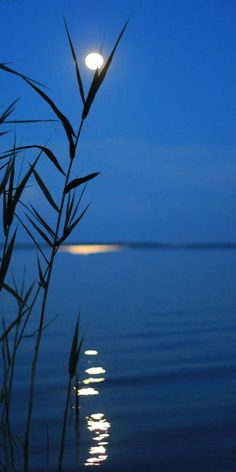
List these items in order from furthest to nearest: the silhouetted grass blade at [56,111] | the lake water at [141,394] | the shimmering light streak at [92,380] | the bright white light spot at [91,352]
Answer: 1. the bright white light spot at [91,352]
2. the shimmering light streak at [92,380]
3. the lake water at [141,394]
4. the silhouetted grass blade at [56,111]

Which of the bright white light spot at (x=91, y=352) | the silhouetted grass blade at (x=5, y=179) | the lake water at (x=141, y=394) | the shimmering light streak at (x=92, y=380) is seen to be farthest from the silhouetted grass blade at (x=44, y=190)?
the bright white light spot at (x=91, y=352)

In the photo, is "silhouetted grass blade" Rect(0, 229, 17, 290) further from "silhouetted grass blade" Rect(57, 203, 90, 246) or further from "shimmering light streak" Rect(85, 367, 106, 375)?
"shimmering light streak" Rect(85, 367, 106, 375)

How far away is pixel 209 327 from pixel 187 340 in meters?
1.95

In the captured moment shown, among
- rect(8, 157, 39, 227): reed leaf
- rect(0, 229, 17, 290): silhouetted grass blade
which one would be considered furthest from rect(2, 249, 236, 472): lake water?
rect(8, 157, 39, 227): reed leaf

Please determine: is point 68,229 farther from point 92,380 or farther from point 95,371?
point 95,371

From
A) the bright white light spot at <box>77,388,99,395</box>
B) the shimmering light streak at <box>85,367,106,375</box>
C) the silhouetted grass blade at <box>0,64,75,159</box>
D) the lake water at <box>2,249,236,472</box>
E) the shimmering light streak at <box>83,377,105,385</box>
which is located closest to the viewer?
the silhouetted grass blade at <box>0,64,75,159</box>

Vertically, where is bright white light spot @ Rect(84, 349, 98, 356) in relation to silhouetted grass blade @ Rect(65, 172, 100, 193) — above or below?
above

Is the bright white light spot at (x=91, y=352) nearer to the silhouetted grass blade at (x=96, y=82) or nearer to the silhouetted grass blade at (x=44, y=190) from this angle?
the silhouetted grass blade at (x=44, y=190)

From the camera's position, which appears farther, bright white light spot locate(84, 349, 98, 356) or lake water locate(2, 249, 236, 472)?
bright white light spot locate(84, 349, 98, 356)

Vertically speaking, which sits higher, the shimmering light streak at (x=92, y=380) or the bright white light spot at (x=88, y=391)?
the shimmering light streak at (x=92, y=380)

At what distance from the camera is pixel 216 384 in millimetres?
8352

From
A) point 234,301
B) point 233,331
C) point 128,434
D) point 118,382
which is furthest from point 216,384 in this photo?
point 234,301

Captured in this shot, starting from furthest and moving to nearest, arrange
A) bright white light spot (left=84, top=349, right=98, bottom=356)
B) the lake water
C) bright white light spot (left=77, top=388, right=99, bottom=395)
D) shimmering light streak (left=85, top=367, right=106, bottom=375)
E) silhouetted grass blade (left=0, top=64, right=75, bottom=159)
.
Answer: bright white light spot (left=84, top=349, right=98, bottom=356) < shimmering light streak (left=85, top=367, right=106, bottom=375) < bright white light spot (left=77, top=388, right=99, bottom=395) < the lake water < silhouetted grass blade (left=0, top=64, right=75, bottom=159)

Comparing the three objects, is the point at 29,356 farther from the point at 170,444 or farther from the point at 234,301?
the point at 234,301
